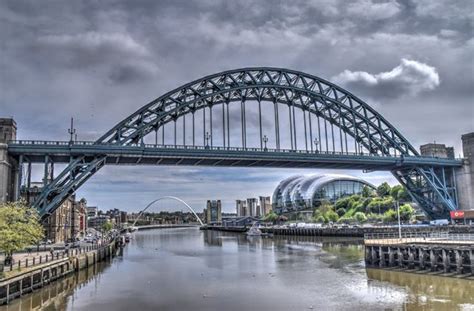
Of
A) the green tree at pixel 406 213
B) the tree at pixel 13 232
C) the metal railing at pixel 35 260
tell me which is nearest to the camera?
the metal railing at pixel 35 260

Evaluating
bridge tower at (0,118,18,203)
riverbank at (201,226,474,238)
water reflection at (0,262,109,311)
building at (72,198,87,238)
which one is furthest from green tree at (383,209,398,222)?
bridge tower at (0,118,18,203)

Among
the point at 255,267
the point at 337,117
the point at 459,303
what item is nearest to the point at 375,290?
the point at 459,303

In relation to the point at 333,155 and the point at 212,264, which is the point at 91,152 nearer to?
the point at 212,264

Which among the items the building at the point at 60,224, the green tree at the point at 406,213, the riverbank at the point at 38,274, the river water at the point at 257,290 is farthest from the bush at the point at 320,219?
the riverbank at the point at 38,274

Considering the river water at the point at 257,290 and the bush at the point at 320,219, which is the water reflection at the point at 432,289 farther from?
the bush at the point at 320,219

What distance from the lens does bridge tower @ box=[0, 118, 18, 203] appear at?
42.2 meters

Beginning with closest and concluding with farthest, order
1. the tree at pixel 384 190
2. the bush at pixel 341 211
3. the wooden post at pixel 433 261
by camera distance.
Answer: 1. the wooden post at pixel 433 261
2. the tree at pixel 384 190
3. the bush at pixel 341 211

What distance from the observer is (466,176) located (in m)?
74.2

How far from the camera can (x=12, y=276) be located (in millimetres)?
26188

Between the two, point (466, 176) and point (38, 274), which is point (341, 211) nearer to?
point (466, 176)

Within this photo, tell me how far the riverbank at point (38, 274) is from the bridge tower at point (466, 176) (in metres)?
60.2

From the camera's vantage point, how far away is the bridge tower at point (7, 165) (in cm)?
4225

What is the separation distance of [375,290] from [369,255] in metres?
10.6

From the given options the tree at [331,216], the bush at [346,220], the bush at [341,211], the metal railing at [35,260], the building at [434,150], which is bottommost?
the metal railing at [35,260]
